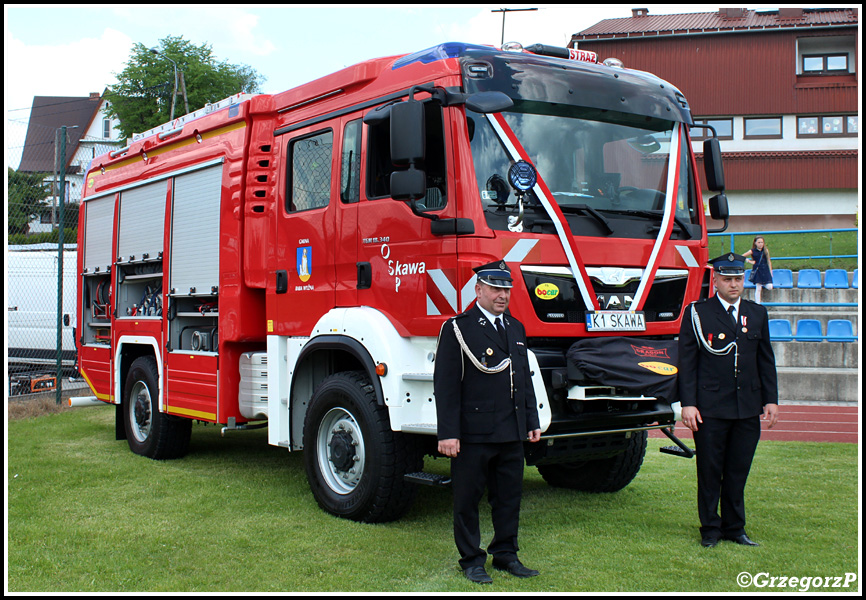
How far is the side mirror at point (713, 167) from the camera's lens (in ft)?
22.3

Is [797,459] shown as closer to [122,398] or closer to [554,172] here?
[554,172]

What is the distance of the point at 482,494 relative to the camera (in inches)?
201

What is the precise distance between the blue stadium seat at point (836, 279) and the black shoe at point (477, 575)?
15.6 meters

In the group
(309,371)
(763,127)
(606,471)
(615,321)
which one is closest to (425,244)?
(615,321)

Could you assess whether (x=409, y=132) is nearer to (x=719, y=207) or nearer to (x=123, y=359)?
(x=719, y=207)

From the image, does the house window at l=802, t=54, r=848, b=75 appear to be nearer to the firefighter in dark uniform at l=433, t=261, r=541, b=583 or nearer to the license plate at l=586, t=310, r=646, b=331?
the license plate at l=586, t=310, r=646, b=331

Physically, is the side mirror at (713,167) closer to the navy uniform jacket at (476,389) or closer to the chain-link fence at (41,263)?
the navy uniform jacket at (476,389)

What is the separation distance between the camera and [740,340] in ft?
18.4

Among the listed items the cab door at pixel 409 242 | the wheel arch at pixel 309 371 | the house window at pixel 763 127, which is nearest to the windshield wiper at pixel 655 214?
the cab door at pixel 409 242

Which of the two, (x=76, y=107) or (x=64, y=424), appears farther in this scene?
(x=76, y=107)

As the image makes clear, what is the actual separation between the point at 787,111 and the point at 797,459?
29.0 meters

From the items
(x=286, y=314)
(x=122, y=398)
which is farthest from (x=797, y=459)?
(x=122, y=398)

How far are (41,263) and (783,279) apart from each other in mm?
15301

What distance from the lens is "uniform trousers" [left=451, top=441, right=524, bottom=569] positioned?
5.05 m
